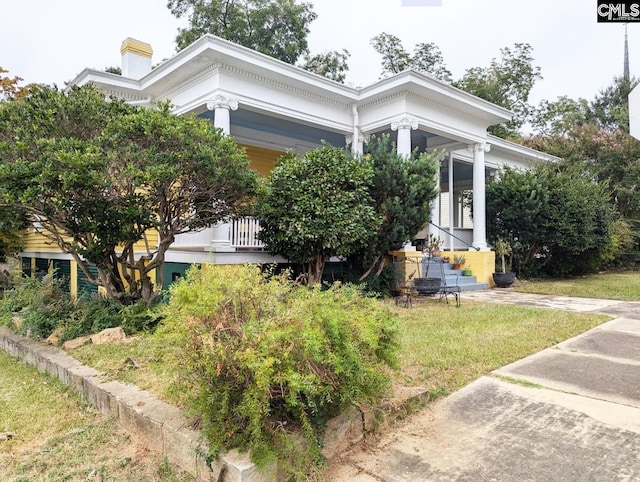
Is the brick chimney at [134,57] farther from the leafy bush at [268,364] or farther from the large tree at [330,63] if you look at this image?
the large tree at [330,63]

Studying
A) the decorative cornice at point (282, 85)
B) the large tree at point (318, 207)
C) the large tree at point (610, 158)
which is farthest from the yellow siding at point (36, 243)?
the large tree at point (610, 158)

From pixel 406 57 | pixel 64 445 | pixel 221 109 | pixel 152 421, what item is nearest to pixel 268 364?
pixel 152 421

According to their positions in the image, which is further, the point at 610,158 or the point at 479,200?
the point at 610,158

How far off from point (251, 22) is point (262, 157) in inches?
535

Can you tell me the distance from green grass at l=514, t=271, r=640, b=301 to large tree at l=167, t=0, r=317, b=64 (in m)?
16.7

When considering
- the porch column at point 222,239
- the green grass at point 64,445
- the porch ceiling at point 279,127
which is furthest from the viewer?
the porch ceiling at point 279,127

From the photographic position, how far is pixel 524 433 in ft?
8.42

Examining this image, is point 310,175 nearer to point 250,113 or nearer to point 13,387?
point 250,113

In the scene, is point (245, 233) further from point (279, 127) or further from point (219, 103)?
point (279, 127)

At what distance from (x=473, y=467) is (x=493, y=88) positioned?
24.7 metres

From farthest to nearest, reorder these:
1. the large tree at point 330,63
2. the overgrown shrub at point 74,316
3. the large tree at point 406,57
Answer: the large tree at point 406,57 → the large tree at point 330,63 → the overgrown shrub at point 74,316

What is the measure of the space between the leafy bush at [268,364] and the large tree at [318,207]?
414 centimetres

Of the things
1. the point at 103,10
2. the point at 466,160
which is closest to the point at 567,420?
the point at 466,160

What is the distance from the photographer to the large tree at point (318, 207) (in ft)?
21.7
